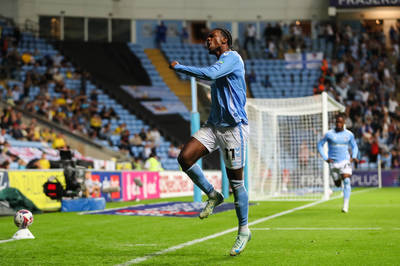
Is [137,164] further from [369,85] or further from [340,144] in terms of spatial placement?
[369,85]

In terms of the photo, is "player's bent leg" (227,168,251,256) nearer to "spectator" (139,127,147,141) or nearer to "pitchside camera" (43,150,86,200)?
"pitchside camera" (43,150,86,200)

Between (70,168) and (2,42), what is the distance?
54.4 ft

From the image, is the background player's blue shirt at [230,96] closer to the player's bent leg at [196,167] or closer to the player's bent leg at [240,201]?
the player's bent leg at [196,167]

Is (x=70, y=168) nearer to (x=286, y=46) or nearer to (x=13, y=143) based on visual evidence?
(x=13, y=143)

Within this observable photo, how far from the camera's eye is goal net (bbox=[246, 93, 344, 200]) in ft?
63.5

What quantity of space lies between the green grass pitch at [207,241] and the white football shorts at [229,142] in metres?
1.00

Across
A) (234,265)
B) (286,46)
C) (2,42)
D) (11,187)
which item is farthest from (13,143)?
(286,46)

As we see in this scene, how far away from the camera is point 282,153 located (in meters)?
20.2

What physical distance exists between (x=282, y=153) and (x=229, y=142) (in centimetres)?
1393

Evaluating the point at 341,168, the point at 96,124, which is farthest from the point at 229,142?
the point at 96,124

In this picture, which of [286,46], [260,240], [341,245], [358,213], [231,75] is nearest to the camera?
[231,75]

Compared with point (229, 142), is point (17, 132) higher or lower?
lower

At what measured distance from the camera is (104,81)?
32844 mm

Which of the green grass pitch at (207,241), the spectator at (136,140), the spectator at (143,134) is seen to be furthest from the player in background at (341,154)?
the spectator at (143,134)
